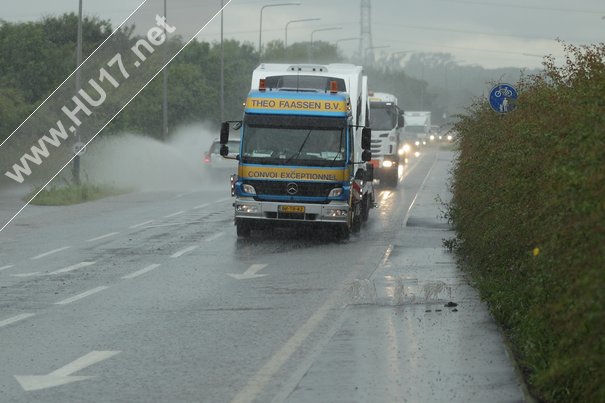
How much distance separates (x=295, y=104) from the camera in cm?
2475

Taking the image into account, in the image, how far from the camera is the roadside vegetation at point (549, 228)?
7.72 metres

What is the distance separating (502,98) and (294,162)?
13.7ft

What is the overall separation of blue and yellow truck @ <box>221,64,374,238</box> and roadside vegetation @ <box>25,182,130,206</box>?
14.1 m

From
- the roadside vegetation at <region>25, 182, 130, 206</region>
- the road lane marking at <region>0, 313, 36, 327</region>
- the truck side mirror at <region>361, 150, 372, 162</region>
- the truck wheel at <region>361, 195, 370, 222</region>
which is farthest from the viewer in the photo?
the roadside vegetation at <region>25, 182, 130, 206</region>

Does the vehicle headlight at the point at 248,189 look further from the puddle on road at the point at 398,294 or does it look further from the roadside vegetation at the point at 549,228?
the puddle on road at the point at 398,294

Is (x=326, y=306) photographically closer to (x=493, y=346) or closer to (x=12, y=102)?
(x=493, y=346)

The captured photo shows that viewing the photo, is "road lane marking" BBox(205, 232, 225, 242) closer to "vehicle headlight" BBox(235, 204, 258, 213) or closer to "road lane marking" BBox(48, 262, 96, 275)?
"vehicle headlight" BBox(235, 204, 258, 213)

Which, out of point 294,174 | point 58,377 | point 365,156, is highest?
point 365,156

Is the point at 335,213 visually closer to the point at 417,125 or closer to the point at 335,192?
the point at 335,192

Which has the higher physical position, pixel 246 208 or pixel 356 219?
pixel 246 208

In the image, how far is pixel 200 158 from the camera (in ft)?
208

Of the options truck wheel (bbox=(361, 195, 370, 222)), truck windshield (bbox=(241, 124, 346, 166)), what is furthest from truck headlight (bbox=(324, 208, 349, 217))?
truck wheel (bbox=(361, 195, 370, 222))

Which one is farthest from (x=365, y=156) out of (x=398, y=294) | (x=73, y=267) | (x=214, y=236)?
(x=398, y=294)

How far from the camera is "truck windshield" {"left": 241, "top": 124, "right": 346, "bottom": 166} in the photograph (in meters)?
24.5
